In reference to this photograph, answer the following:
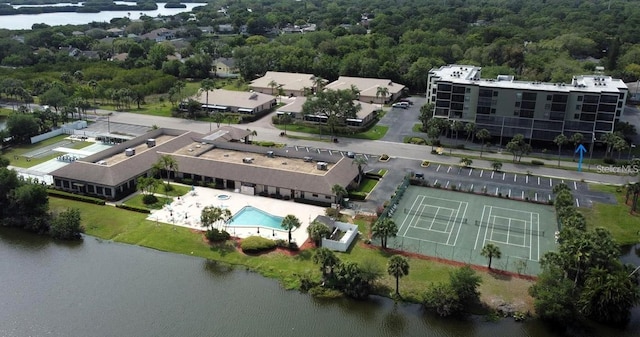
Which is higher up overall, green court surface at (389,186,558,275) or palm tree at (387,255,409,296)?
palm tree at (387,255,409,296)

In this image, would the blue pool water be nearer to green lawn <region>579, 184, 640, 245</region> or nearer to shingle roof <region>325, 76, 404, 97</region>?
green lawn <region>579, 184, 640, 245</region>

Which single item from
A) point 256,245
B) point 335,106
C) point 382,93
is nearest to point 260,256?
point 256,245

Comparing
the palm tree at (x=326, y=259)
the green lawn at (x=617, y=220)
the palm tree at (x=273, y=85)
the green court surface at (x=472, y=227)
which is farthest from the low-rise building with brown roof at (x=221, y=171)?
the palm tree at (x=273, y=85)

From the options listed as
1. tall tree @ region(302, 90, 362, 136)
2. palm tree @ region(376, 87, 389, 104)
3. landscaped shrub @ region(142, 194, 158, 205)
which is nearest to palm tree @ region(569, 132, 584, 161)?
tall tree @ region(302, 90, 362, 136)

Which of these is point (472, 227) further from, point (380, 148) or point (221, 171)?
point (221, 171)

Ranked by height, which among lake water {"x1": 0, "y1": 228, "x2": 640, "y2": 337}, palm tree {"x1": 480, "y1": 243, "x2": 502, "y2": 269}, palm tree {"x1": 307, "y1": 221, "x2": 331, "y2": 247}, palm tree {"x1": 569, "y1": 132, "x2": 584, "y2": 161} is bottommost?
lake water {"x1": 0, "y1": 228, "x2": 640, "y2": 337}

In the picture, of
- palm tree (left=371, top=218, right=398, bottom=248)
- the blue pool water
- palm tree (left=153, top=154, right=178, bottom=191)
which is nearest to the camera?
palm tree (left=371, top=218, right=398, bottom=248)
